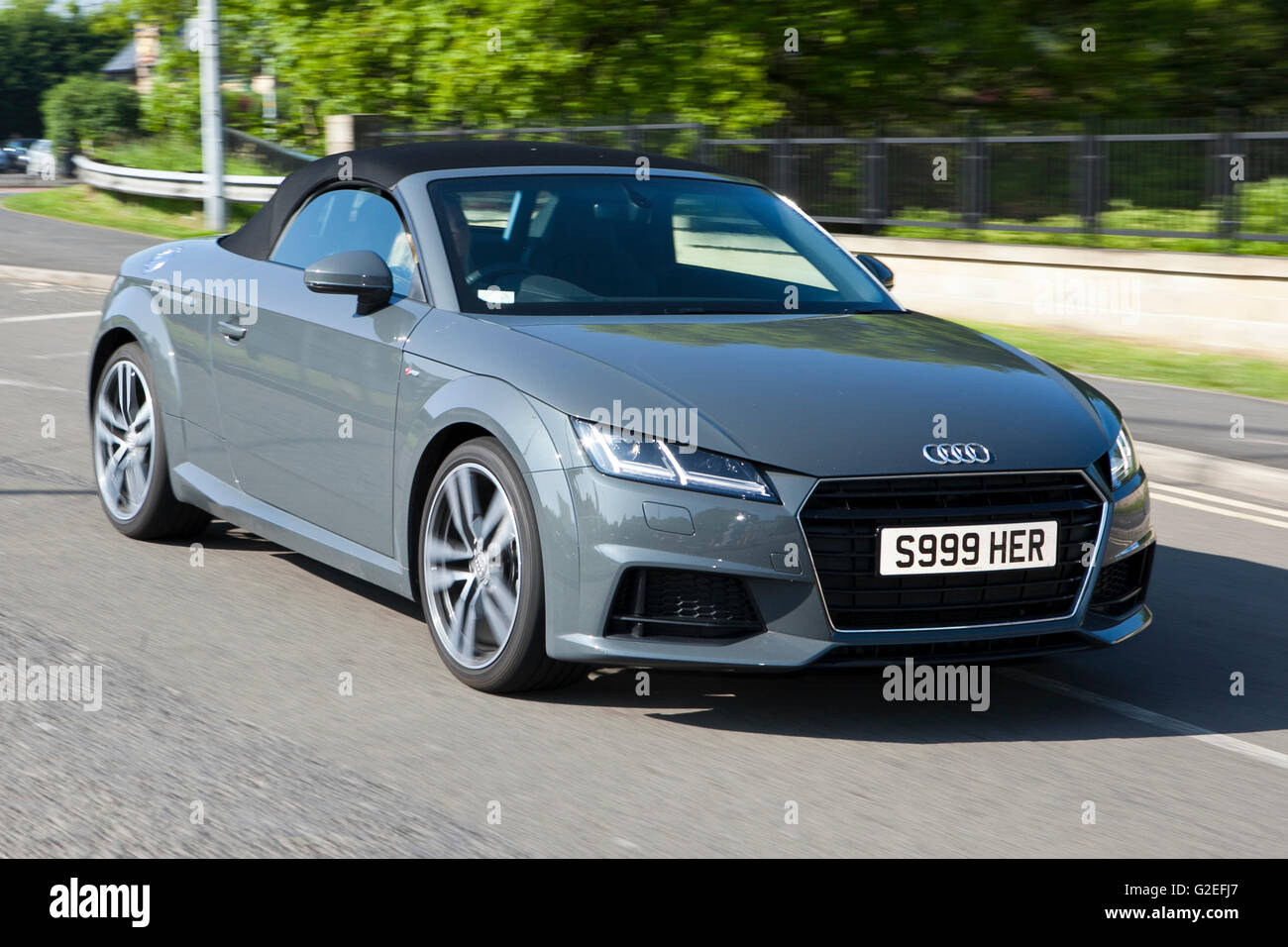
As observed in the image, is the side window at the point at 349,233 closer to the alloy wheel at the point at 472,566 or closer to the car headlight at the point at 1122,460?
the alloy wheel at the point at 472,566

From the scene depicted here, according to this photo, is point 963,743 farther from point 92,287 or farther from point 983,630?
point 92,287

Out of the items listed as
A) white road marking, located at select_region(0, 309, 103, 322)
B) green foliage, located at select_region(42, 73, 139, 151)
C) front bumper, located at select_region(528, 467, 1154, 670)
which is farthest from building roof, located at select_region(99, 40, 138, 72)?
front bumper, located at select_region(528, 467, 1154, 670)

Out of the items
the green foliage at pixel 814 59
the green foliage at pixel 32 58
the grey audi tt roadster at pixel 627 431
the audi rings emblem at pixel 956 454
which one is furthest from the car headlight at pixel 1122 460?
the green foliage at pixel 32 58

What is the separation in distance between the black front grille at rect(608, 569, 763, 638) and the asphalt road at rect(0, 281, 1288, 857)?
0.31m

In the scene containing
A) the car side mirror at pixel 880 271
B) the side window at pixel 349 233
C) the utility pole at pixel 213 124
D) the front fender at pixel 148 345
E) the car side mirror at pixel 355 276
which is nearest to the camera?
the car side mirror at pixel 355 276

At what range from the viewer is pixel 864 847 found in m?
3.76

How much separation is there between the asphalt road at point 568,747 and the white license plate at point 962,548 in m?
0.48

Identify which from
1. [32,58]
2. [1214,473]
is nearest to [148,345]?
[1214,473]

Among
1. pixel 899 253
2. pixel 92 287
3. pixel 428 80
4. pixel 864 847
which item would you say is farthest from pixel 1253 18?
pixel 864 847

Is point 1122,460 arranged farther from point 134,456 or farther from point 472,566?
point 134,456

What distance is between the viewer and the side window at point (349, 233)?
5.50 meters

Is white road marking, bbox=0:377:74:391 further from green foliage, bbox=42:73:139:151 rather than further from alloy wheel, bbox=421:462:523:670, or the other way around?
green foliage, bbox=42:73:139:151

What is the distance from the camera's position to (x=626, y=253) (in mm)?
5633

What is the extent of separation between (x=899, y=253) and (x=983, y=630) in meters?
15.1
